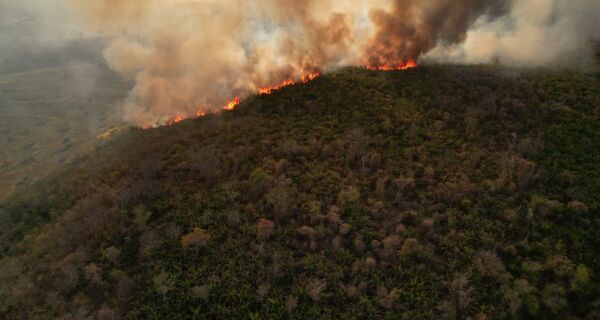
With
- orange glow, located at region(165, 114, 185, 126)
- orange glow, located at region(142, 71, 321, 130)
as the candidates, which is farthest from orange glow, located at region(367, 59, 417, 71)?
orange glow, located at region(165, 114, 185, 126)

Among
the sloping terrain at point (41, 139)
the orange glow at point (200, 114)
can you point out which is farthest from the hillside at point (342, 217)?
the sloping terrain at point (41, 139)

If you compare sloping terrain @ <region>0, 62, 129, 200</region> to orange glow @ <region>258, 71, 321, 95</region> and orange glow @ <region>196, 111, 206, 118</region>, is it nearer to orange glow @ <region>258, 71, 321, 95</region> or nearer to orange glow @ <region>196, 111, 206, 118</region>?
orange glow @ <region>196, 111, 206, 118</region>

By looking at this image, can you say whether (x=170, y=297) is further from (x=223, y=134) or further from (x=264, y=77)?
(x=264, y=77)

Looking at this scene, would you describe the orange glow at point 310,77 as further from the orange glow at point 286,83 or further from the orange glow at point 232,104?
the orange glow at point 232,104

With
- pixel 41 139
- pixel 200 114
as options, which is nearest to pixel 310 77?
pixel 200 114

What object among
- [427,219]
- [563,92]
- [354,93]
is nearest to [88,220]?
[427,219]

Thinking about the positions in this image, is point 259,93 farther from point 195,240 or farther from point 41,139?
point 41,139

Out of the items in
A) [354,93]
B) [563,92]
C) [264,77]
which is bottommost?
[563,92]
